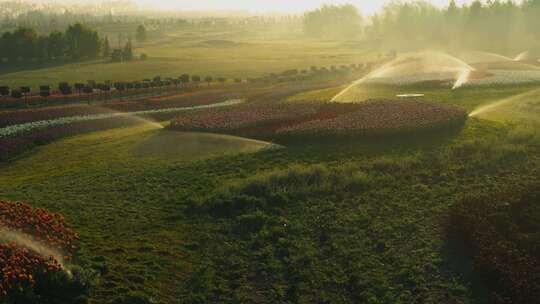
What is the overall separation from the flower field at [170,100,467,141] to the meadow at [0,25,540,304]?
0.36 feet

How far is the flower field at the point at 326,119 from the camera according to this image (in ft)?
89.6

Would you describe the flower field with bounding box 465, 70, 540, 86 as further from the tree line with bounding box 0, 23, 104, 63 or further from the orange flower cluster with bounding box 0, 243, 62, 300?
the tree line with bounding box 0, 23, 104, 63

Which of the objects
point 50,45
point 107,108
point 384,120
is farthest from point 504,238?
point 50,45

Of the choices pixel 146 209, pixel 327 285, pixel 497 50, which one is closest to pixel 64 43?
pixel 497 50

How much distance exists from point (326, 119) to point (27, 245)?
19.2 m

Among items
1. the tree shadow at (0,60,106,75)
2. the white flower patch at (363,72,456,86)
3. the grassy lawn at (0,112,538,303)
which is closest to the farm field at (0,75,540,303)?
the grassy lawn at (0,112,538,303)

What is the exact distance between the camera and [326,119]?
30.2 meters

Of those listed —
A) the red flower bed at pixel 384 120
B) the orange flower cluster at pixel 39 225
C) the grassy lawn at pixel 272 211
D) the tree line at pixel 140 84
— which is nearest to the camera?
the grassy lawn at pixel 272 211

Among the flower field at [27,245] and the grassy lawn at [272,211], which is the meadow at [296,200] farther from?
the flower field at [27,245]

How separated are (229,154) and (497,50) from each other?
99.8m

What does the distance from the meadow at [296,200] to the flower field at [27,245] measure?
0.24 meters

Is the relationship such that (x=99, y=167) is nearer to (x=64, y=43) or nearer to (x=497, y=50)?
(x=64, y=43)

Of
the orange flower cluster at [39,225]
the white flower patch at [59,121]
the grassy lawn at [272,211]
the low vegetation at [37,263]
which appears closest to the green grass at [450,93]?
the grassy lawn at [272,211]

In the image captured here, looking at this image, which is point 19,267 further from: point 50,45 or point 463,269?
point 50,45
